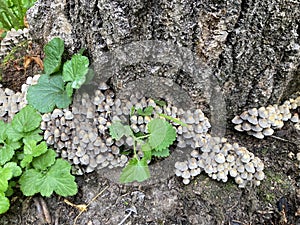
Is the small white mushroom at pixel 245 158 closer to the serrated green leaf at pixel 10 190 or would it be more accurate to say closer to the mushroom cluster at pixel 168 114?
the mushroom cluster at pixel 168 114

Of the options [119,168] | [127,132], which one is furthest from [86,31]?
[119,168]

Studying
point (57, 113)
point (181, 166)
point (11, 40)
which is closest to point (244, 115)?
point (181, 166)

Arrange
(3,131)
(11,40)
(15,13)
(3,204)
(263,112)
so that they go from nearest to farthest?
(3,204), (3,131), (263,112), (11,40), (15,13)

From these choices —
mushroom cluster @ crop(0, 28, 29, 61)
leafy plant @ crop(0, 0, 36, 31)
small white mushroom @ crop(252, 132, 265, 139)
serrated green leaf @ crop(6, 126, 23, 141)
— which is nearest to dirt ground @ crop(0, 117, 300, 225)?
small white mushroom @ crop(252, 132, 265, 139)

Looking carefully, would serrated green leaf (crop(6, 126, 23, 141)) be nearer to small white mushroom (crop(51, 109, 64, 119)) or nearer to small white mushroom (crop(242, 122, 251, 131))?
small white mushroom (crop(51, 109, 64, 119))

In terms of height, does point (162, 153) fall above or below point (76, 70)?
below

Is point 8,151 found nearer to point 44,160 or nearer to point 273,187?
point 44,160
